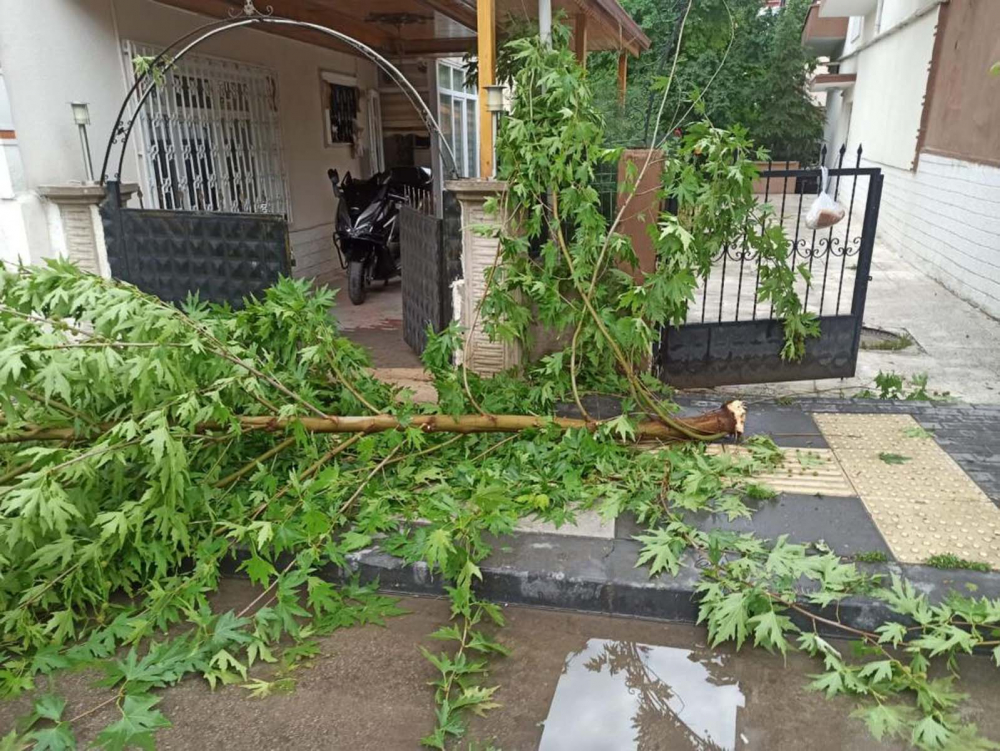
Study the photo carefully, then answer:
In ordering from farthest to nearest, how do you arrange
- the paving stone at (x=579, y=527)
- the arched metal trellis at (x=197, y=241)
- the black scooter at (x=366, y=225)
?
the black scooter at (x=366, y=225) < the arched metal trellis at (x=197, y=241) < the paving stone at (x=579, y=527)

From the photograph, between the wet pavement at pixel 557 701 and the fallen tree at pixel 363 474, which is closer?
the wet pavement at pixel 557 701

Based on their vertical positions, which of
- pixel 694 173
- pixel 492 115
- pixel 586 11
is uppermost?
pixel 586 11

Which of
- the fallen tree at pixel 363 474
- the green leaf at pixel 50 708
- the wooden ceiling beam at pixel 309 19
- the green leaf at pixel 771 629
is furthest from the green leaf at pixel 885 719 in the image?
the wooden ceiling beam at pixel 309 19

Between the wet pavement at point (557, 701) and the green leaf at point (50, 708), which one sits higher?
the green leaf at point (50, 708)

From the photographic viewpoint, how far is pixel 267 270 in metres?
5.17

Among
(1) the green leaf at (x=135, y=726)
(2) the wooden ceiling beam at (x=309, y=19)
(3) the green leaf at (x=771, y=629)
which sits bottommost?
(1) the green leaf at (x=135, y=726)

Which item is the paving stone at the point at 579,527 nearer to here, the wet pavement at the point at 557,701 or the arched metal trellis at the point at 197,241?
the wet pavement at the point at 557,701

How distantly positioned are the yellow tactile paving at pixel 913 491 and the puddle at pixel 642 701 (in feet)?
3.56

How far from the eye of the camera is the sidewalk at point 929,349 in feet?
17.1

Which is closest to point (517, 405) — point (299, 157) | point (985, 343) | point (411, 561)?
point (411, 561)

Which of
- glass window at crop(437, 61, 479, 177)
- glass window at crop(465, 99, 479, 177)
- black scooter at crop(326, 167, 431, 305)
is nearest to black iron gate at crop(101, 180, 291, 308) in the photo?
black scooter at crop(326, 167, 431, 305)

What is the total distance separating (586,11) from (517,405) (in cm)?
462

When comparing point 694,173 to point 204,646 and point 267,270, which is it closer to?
point 267,270

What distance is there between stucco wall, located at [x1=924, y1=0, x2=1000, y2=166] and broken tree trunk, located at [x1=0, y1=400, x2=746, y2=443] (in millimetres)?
5622
